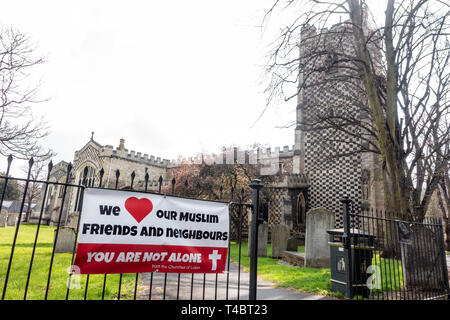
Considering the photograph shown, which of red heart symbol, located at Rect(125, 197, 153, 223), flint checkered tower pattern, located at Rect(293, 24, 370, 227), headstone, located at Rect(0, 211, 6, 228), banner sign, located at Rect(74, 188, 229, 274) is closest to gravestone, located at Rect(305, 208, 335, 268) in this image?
banner sign, located at Rect(74, 188, 229, 274)

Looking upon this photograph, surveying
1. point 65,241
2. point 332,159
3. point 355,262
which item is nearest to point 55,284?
point 65,241

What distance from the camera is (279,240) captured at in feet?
36.4

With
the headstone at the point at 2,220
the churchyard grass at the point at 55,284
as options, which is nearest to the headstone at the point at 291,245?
the churchyard grass at the point at 55,284

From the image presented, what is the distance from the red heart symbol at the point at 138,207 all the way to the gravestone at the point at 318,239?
6.92 m

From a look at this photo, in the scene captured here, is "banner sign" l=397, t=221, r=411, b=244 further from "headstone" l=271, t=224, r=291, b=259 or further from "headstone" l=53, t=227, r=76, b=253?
"headstone" l=53, t=227, r=76, b=253

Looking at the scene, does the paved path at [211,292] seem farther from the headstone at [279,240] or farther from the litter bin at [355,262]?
the headstone at [279,240]

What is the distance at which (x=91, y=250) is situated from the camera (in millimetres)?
2586

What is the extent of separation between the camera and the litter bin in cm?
501

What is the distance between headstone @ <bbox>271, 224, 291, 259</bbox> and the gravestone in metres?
2.47

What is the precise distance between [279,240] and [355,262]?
6129mm
